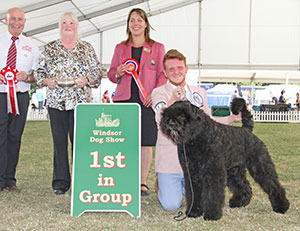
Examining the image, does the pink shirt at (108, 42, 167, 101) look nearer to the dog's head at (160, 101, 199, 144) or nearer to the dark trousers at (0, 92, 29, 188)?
the dark trousers at (0, 92, 29, 188)

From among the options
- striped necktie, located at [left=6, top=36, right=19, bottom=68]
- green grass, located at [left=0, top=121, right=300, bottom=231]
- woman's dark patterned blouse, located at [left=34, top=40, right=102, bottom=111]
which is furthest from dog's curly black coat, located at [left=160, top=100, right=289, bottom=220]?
striped necktie, located at [left=6, top=36, right=19, bottom=68]

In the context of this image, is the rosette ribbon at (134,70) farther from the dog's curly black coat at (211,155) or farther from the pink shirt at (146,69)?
the dog's curly black coat at (211,155)

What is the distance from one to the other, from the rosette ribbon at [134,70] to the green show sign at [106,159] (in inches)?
24.9

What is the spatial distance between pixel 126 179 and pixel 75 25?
1.64 metres

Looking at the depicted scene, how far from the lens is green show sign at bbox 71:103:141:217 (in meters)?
3.00

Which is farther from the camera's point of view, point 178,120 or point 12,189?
point 12,189

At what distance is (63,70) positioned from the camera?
3.64m

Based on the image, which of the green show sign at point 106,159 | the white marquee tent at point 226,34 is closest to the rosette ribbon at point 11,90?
the green show sign at point 106,159

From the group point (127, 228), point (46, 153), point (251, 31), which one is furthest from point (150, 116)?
point (251, 31)

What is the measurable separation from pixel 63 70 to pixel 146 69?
2.77ft

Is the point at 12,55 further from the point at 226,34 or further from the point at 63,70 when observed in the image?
the point at 226,34

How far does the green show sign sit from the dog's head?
586 mm

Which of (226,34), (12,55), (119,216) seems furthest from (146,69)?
(226,34)

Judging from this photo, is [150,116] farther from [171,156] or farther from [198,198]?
[198,198]
